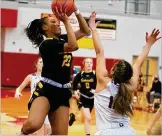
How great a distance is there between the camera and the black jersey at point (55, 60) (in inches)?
213

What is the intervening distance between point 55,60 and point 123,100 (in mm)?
1141

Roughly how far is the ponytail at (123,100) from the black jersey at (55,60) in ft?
3.07

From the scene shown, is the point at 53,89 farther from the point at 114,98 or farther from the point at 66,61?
the point at 114,98

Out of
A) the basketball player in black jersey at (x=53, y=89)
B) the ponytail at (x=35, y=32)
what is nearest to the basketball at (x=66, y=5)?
the basketball player in black jersey at (x=53, y=89)

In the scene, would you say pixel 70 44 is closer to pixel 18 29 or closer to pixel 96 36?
pixel 96 36

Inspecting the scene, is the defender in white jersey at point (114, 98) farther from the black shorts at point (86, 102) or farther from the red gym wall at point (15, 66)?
the red gym wall at point (15, 66)

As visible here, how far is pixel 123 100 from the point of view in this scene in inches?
187

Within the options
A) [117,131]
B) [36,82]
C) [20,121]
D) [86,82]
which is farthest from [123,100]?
[20,121]

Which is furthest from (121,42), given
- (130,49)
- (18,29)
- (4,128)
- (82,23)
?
(82,23)

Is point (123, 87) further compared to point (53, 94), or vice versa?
point (53, 94)

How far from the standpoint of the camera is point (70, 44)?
518 cm

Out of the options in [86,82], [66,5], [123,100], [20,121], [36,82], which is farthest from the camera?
[20,121]

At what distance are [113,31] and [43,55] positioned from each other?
22.2 metres

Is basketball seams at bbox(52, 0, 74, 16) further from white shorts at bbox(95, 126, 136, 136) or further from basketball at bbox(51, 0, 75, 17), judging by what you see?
white shorts at bbox(95, 126, 136, 136)
